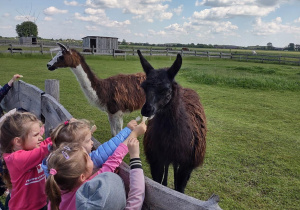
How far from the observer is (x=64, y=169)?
1.58 metres

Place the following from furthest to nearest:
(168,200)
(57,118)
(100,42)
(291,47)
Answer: (291,47) < (100,42) < (57,118) < (168,200)

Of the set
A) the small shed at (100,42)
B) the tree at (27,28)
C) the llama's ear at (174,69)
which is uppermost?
the tree at (27,28)

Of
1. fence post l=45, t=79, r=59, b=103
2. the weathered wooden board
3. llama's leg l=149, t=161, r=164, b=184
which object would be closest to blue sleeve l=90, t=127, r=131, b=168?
the weathered wooden board

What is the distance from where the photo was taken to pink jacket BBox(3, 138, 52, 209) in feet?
6.56

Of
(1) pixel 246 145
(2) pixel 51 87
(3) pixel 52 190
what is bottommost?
(1) pixel 246 145

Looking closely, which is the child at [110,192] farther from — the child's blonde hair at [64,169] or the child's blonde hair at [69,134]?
the child's blonde hair at [69,134]

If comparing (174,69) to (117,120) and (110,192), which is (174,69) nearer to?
(110,192)

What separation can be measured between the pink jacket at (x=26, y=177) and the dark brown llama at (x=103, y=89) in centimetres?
315

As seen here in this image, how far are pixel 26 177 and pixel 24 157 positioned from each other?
7.3 inches

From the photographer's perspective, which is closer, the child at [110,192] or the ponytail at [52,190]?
the child at [110,192]

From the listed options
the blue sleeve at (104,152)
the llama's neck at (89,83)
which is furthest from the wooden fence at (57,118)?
the llama's neck at (89,83)

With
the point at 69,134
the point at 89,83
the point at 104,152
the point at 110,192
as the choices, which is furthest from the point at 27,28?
the point at 110,192

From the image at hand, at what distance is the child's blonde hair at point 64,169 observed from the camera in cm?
155

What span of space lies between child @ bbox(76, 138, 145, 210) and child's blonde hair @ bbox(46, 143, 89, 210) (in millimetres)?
215
